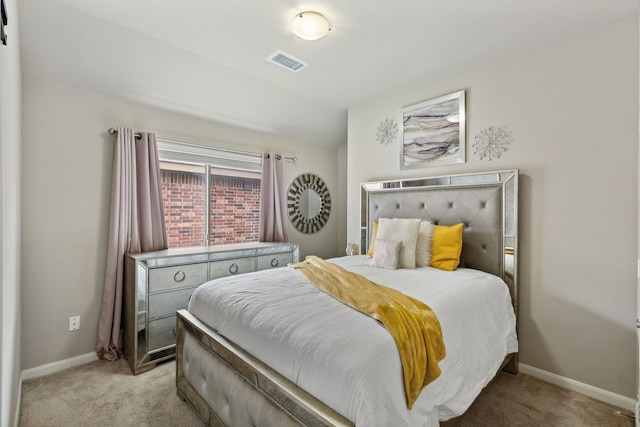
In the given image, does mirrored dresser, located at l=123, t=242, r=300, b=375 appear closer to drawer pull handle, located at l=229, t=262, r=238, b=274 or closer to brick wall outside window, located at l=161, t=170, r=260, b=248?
drawer pull handle, located at l=229, t=262, r=238, b=274

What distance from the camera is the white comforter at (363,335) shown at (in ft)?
3.58

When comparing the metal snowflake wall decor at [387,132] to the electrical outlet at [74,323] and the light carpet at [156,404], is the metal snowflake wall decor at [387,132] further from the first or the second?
the electrical outlet at [74,323]

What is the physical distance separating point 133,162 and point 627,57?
3.80 metres

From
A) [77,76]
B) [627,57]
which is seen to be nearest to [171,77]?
[77,76]

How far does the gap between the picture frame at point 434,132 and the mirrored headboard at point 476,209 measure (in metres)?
0.23

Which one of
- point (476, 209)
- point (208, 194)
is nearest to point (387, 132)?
point (476, 209)

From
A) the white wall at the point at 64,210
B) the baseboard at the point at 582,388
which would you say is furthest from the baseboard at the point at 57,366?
the baseboard at the point at 582,388

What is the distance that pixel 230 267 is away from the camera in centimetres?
290

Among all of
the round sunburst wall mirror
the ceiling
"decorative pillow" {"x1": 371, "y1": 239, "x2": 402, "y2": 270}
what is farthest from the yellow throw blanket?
the round sunburst wall mirror

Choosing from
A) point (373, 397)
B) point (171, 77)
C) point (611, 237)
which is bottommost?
point (373, 397)

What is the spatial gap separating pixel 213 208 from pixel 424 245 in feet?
7.76

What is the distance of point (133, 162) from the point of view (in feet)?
8.79

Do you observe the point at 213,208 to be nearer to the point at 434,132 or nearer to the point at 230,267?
the point at 230,267

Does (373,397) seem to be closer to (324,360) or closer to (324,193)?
(324,360)
